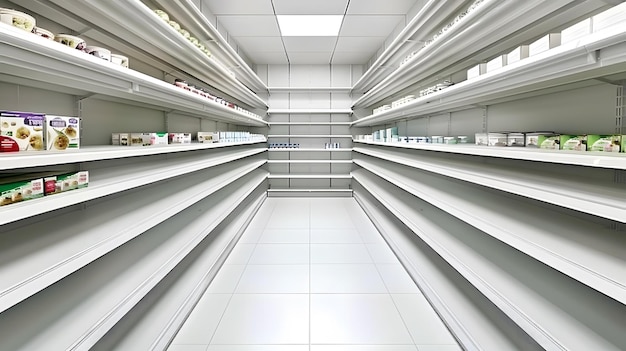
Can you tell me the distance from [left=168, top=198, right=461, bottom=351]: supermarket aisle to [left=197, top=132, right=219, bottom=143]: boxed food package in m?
1.26

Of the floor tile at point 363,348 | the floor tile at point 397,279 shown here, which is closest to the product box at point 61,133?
the floor tile at point 363,348

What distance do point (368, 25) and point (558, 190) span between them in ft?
14.0

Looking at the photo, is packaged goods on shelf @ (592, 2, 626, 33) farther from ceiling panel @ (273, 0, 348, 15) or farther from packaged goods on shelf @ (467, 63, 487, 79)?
ceiling panel @ (273, 0, 348, 15)

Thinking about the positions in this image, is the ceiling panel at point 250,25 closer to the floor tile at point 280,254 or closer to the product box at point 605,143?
the floor tile at point 280,254

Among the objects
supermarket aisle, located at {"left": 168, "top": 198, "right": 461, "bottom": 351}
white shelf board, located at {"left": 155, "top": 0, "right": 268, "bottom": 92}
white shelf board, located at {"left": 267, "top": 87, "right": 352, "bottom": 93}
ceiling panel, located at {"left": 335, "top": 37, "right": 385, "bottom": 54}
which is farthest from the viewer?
white shelf board, located at {"left": 267, "top": 87, "right": 352, "bottom": 93}

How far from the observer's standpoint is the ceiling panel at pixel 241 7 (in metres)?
4.25

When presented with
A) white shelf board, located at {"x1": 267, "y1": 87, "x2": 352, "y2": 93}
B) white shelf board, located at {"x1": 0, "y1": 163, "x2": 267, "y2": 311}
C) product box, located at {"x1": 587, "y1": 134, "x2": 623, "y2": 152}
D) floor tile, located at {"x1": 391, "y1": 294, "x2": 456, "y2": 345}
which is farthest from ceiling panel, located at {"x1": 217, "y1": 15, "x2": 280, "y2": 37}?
product box, located at {"x1": 587, "y1": 134, "x2": 623, "y2": 152}

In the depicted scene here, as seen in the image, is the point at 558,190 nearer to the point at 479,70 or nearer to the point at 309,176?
the point at 479,70

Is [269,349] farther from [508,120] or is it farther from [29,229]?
[508,120]

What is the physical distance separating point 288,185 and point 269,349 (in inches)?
220

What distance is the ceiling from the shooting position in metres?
4.31

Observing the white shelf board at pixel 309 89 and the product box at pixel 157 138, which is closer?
the product box at pixel 157 138

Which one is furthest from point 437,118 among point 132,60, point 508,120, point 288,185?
point 288,185

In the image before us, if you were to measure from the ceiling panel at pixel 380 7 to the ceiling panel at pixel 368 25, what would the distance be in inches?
5.9
